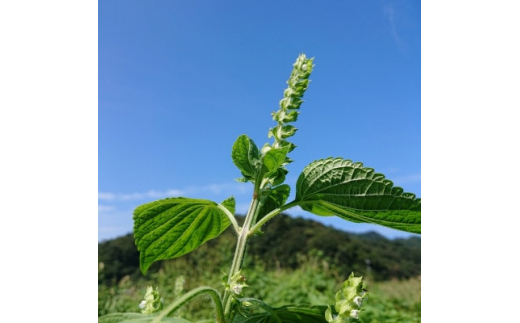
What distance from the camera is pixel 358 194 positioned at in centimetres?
76

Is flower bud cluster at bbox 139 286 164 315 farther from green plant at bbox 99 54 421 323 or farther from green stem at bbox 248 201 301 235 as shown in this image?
green stem at bbox 248 201 301 235

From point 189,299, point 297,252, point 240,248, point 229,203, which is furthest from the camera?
point 297,252

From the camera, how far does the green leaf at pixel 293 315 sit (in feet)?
2.47

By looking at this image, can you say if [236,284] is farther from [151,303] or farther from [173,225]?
[173,225]

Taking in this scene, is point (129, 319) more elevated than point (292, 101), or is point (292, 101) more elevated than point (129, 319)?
point (292, 101)

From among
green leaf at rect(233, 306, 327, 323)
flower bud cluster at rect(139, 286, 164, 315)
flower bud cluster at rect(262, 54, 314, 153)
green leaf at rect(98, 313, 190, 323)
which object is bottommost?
green leaf at rect(233, 306, 327, 323)

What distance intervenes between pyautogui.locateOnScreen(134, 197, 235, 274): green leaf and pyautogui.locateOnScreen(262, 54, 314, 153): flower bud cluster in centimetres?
18

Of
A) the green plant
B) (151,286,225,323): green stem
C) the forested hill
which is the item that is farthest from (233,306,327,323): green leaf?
→ the forested hill

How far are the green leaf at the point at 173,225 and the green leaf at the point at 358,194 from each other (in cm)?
18

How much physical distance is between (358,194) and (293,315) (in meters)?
0.23

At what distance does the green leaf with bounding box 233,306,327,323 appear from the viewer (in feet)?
2.47

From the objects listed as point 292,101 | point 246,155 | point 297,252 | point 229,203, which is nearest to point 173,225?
point 229,203
